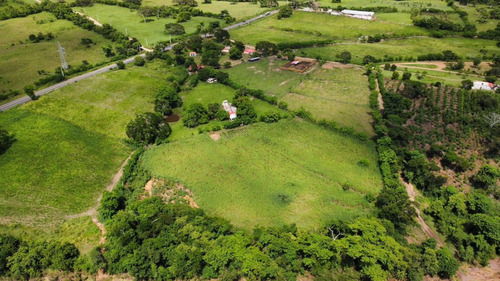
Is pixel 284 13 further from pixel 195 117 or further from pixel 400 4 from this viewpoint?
pixel 195 117

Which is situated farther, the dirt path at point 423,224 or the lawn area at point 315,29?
the lawn area at point 315,29

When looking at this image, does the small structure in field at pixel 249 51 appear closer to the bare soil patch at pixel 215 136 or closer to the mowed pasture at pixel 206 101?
the mowed pasture at pixel 206 101

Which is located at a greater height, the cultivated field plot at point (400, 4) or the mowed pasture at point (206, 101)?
the cultivated field plot at point (400, 4)

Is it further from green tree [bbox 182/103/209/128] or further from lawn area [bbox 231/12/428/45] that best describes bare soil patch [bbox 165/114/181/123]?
lawn area [bbox 231/12/428/45]

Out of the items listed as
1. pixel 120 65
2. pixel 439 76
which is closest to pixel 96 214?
pixel 120 65

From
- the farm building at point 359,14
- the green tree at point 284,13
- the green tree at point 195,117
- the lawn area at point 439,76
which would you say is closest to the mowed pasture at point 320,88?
the lawn area at point 439,76

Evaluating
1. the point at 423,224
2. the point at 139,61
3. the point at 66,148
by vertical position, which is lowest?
the point at 423,224

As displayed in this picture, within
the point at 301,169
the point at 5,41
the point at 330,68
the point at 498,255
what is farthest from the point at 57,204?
the point at 5,41
